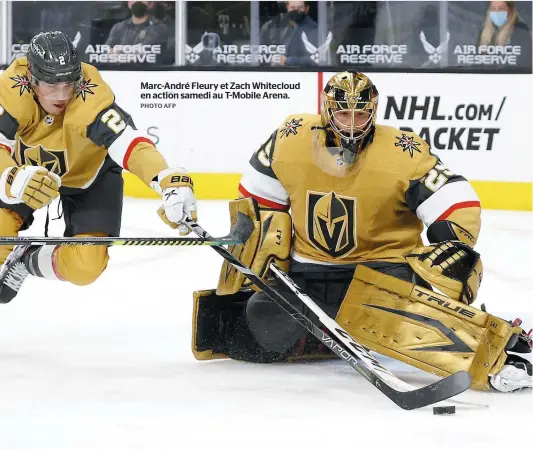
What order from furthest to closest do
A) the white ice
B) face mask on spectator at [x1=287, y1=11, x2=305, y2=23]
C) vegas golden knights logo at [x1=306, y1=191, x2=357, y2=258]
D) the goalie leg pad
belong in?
face mask on spectator at [x1=287, y1=11, x2=305, y2=23] → vegas golden knights logo at [x1=306, y1=191, x2=357, y2=258] → the goalie leg pad → the white ice

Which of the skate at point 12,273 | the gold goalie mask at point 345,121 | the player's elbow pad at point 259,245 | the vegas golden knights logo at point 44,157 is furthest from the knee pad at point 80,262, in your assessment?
the gold goalie mask at point 345,121

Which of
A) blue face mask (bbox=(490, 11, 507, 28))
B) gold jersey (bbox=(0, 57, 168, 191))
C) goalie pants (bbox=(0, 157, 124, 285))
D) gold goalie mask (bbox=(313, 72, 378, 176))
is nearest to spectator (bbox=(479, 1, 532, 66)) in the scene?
blue face mask (bbox=(490, 11, 507, 28))

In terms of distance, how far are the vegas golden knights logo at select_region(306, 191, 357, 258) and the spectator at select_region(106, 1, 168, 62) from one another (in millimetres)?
4539

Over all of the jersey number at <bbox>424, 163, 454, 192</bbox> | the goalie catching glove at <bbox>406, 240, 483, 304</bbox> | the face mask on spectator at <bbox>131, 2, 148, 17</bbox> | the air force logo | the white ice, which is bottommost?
the white ice

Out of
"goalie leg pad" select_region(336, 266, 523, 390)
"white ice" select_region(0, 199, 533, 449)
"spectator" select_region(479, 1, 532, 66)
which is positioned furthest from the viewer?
"spectator" select_region(479, 1, 532, 66)

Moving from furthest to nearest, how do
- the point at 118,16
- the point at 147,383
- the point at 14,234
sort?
the point at 118,16
the point at 14,234
the point at 147,383

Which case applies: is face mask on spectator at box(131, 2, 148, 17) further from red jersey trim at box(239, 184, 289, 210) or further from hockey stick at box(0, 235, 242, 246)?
hockey stick at box(0, 235, 242, 246)

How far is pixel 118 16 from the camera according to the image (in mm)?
8133

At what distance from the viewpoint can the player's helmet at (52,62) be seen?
3.78 meters

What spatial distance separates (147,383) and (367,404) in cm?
65

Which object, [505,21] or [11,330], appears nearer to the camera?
[11,330]

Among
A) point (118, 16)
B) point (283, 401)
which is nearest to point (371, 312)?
point (283, 401)

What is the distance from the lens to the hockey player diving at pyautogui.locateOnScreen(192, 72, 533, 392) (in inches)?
129

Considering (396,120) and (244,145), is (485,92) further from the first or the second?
(244,145)
